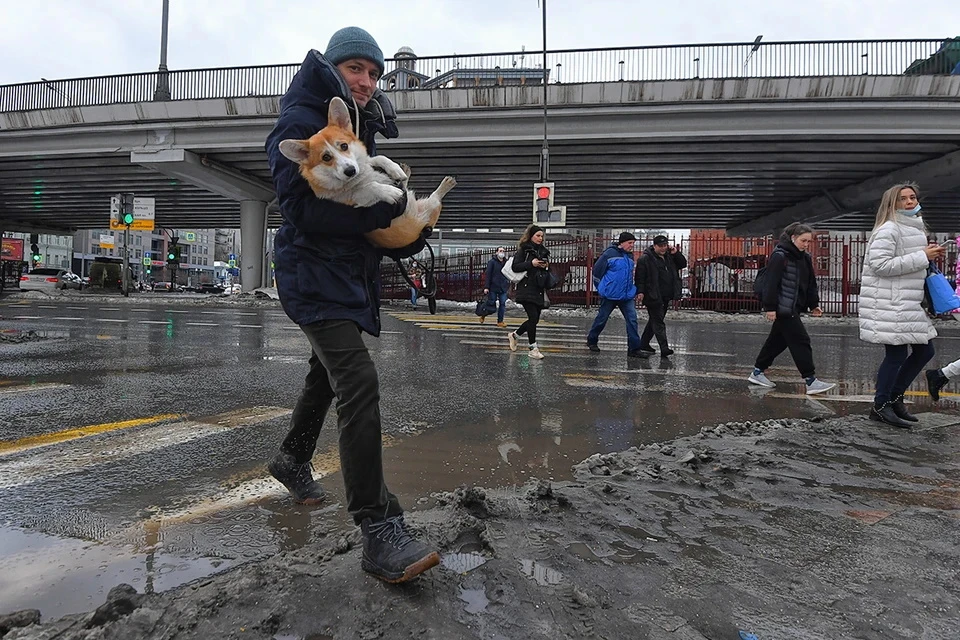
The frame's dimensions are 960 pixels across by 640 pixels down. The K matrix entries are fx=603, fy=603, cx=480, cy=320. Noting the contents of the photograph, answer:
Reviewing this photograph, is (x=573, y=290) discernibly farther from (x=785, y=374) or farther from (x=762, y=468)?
(x=762, y=468)

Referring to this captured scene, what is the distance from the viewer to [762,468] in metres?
3.36

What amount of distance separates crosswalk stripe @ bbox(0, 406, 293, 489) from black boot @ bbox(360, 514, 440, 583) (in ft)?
6.96

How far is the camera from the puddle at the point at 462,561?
2084 mm

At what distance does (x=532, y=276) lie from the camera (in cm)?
850

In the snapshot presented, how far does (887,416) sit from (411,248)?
4.12 metres

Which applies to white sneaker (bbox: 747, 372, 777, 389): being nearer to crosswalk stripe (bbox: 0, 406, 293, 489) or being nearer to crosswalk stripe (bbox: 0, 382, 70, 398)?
crosswalk stripe (bbox: 0, 406, 293, 489)

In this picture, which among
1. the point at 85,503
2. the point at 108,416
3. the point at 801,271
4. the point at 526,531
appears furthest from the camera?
the point at 801,271

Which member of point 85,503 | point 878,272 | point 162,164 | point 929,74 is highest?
point 929,74

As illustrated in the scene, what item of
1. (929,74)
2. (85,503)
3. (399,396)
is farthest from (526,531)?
(929,74)

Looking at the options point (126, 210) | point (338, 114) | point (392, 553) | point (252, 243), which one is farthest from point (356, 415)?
point (126, 210)

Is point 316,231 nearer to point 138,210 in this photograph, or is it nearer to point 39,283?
point 138,210

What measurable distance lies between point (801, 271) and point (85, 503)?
20.3 feet

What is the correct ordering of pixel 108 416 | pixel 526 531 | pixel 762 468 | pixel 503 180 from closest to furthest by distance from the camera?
pixel 526 531
pixel 762 468
pixel 108 416
pixel 503 180

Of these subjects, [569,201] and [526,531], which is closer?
[526,531]
